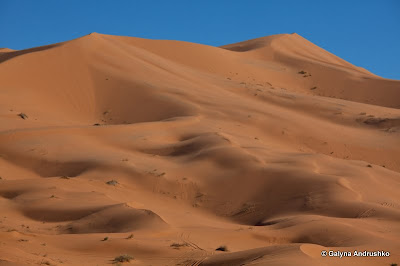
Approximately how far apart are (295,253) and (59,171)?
12788 millimetres

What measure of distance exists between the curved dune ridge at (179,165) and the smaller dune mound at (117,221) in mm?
47

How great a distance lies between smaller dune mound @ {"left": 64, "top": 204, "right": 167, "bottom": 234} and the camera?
46.6 ft

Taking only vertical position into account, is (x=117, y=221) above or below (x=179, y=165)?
below

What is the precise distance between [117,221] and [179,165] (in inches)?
263

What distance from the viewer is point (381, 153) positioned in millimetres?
27625

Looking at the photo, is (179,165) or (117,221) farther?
(179,165)

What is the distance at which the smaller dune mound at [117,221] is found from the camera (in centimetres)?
1420

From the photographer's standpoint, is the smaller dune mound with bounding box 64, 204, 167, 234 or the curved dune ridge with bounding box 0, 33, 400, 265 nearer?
the curved dune ridge with bounding box 0, 33, 400, 265

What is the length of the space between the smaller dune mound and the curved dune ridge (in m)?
0.05

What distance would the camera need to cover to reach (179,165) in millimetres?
21266

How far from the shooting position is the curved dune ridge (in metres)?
12.4

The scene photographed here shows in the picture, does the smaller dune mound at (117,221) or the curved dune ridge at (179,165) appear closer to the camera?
the curved dune ridge at (179,165)

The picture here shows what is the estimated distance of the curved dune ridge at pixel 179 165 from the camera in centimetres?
1244

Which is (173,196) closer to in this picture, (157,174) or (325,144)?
(157,174)
